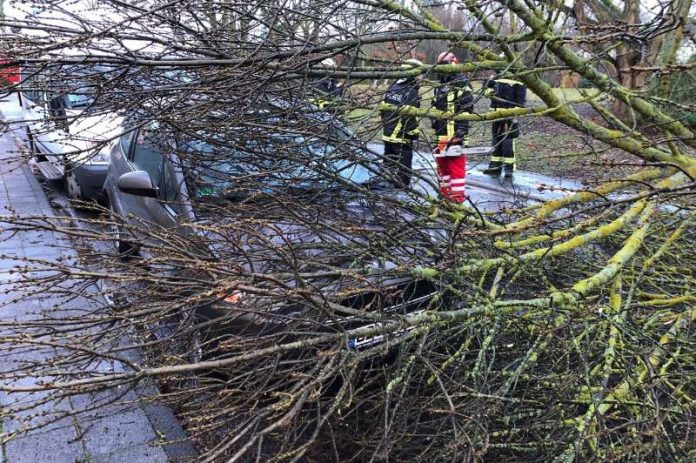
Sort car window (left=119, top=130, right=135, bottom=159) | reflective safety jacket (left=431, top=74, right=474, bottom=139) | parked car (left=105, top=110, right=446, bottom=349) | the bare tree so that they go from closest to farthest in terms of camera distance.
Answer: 1. the bare tree
2. parked car (left=105, top=110, right=446, bottom=349)
3. reflective safety jacket (left=431, top=74, right=474, bottom=139)
4. car window (left=119, top=130, right=135, bottom=159)

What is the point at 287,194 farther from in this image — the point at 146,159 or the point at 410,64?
the point at 146,159

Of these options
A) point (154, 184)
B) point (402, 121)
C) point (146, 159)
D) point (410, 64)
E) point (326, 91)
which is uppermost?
point (410, 64)

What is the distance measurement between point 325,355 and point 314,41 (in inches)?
73.7

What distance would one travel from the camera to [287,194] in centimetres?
325

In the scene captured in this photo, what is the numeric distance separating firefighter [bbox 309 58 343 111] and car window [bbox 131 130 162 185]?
1754mm

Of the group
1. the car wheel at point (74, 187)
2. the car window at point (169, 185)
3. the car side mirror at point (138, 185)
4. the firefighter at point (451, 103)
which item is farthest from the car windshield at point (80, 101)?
the car wheel at point (74, 187)

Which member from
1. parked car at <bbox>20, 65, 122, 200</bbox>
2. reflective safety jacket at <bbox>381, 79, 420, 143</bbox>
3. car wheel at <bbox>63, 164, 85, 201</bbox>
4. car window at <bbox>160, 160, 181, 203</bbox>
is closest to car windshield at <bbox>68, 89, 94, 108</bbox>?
parked car at <bbox>20, 65, 122, 200</bbox>

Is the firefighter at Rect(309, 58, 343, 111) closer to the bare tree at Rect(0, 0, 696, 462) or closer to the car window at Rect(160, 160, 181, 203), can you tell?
the bare tree at Rect(0, 0, 696, 462)

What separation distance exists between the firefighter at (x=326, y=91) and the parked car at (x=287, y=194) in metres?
0.19

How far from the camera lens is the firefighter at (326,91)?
133 inches

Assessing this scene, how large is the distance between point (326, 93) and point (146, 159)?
8.82 feet

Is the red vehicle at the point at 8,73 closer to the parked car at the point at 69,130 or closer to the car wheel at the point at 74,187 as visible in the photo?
the parked car at the point at 69,130

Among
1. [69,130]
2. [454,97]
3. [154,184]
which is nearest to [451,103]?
[454,97]

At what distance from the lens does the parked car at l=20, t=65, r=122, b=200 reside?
3.26m
